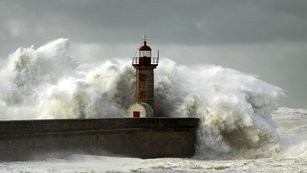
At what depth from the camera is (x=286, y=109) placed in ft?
132

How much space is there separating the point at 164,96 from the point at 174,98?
286mm

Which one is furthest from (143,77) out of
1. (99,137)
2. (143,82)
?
(99,137)

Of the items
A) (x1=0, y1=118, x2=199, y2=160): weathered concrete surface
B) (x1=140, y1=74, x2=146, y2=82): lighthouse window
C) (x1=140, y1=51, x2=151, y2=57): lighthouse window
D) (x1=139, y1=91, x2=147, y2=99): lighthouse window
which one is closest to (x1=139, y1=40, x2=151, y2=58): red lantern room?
(x1=140, y1=51, x2=151, y2=57): lighthouse window

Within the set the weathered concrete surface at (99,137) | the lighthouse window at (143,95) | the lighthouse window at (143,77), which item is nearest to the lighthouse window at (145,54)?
the lighthouse window at (143,77)

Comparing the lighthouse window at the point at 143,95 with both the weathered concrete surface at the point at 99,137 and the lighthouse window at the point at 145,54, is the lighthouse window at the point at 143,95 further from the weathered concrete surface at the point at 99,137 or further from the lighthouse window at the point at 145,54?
the weathered concrete surface at the point at 99,137

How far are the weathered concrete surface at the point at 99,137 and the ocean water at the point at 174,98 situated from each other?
63cm

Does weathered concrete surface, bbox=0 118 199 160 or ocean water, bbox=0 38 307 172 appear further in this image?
ocean water, bbox=0 38 307 172

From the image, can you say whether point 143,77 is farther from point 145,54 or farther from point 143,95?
point 145,54

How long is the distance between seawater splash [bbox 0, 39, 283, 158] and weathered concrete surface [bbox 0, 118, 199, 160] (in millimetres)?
834

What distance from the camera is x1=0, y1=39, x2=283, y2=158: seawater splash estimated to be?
16562 mm

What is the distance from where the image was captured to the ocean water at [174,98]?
16422mm

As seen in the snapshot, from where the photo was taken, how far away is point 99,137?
14.1 m

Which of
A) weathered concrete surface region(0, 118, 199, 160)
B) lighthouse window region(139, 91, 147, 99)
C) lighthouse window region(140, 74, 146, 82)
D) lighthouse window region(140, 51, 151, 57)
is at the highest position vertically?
lighthouse window region(140, 51, 151, 57)

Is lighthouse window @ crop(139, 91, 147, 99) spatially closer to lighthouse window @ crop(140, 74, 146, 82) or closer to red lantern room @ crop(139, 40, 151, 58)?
lighthouse window @ crop(140, 74, 146, 82)
